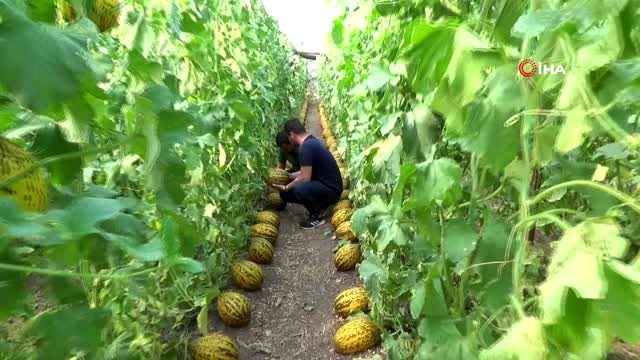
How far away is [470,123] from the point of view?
3.59 ft

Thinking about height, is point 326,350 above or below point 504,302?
below

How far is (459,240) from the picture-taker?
1435 mm

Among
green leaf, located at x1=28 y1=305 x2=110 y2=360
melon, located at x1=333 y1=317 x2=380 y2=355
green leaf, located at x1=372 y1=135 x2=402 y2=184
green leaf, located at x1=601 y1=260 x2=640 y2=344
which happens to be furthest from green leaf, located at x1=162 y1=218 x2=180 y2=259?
melon, located at x1=333 y1=317 x2=380 y2=355

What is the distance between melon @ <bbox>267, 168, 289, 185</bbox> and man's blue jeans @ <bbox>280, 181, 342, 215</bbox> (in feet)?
1.46

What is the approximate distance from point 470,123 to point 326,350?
8.62 feet

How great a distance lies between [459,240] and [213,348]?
1.98 m

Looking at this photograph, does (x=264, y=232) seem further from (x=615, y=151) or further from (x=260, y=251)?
(x=615, y=151)

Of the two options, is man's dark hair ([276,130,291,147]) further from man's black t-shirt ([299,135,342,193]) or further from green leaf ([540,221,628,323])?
green leaf ([540,221,628,323])

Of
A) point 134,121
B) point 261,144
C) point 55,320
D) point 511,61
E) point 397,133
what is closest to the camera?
point 55,320

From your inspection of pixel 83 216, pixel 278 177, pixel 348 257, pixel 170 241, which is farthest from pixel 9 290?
pixel 278 177

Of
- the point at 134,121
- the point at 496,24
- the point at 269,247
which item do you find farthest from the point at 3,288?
the point at 269,247

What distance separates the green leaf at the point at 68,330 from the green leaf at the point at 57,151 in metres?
0.28

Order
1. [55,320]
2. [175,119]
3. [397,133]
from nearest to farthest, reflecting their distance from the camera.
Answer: [55,320], [175,119], [397,133]

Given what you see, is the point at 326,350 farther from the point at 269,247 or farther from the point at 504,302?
the point at 504,302
